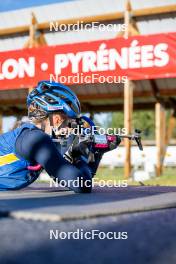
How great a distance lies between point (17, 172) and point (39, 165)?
18cm

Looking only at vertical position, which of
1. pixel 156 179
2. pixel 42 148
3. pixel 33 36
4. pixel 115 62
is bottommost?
pixel 156 179

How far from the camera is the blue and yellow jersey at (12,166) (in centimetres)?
384

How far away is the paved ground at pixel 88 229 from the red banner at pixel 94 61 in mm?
11520

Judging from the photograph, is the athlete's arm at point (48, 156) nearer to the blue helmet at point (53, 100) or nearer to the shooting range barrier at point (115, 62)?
the blue helmet at point (53, 100)

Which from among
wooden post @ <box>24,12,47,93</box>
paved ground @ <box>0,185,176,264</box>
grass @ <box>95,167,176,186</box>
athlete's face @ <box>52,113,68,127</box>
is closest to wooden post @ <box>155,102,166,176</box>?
grass @ <box>95,167,176,186</box>

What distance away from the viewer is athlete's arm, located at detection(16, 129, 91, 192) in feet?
11.6

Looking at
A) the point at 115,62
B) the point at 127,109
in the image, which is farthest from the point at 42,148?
the point at 127,109

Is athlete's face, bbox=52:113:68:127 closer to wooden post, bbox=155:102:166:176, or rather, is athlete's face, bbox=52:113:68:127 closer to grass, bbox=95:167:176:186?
grass, bbox=95:167:176:186

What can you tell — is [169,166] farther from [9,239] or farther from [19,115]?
[9,239]

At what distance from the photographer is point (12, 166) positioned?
386 cm

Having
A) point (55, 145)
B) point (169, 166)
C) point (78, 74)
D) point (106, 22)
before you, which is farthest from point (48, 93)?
point (169, 166)

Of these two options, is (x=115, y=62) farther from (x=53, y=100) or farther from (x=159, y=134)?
(x=53, y=100)

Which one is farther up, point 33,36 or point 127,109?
point 33,36

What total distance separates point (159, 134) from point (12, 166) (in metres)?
12.2
